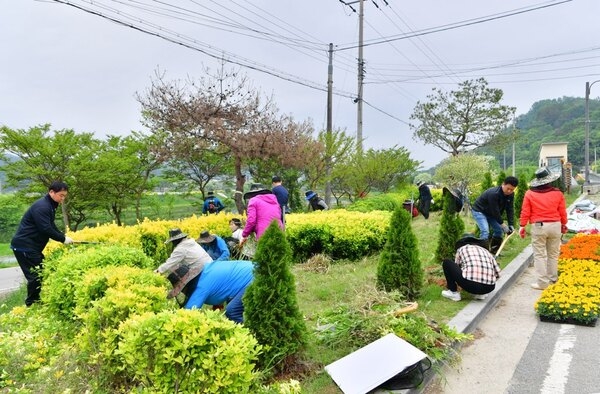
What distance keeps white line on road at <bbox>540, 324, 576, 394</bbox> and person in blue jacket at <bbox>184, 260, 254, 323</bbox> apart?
260 cm

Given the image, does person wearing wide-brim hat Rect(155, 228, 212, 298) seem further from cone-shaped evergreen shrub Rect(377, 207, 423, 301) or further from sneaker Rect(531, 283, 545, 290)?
sneaker Rect(531, 283, 545, 290)

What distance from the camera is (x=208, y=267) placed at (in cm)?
387

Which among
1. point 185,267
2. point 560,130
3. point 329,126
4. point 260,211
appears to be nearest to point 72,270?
point 185,267

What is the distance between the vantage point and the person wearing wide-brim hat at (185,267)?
12.2 feet

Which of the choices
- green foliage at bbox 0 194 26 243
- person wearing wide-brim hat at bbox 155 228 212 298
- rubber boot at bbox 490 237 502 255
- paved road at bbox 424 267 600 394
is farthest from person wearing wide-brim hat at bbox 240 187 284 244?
green foliage at bbox 0 194 26 243

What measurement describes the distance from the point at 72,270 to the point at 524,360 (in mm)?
4573

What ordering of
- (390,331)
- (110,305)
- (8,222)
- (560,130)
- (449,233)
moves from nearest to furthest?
(110,305)
(390,331)
(449,233)
(8,222)
(560,130)

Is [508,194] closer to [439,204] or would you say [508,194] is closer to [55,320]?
[55,320]

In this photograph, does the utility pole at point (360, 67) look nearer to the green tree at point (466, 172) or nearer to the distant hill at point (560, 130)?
the green tree at point (466, 172)

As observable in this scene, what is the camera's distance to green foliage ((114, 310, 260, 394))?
2486 mm

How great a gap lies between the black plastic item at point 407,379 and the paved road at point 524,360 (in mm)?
190

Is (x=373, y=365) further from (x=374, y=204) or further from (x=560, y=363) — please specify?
(x=374, y=204)

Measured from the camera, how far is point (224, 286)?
386cm

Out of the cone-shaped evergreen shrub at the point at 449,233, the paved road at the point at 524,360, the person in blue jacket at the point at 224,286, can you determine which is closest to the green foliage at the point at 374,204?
the cone-shaped evergreen shrub at the point at 449,233
